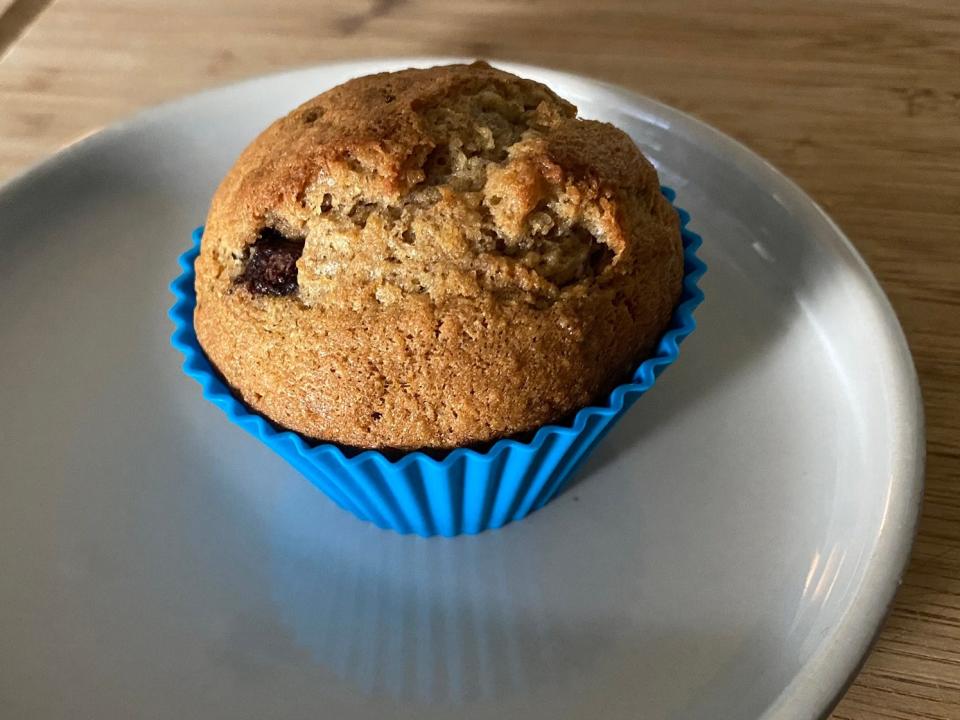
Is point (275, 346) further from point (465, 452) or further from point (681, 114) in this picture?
point (681, 114)

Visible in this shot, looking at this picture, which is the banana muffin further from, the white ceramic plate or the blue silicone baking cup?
the white ceramic plate

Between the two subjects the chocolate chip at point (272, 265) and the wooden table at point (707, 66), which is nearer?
the chocolate chip at point (272, 265)

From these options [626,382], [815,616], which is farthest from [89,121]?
[815,616]

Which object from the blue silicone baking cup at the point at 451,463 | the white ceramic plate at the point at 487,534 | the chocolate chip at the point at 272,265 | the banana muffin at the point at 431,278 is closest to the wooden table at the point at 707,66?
the white ceramic plate at the point at 487,534

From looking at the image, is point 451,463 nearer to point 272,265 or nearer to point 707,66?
point 272,265

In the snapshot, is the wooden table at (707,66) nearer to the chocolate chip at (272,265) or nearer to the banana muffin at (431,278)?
the banana muffin at (431,278)

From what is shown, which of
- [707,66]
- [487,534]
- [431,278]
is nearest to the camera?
[431,278]

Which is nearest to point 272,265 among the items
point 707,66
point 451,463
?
point 451,463
